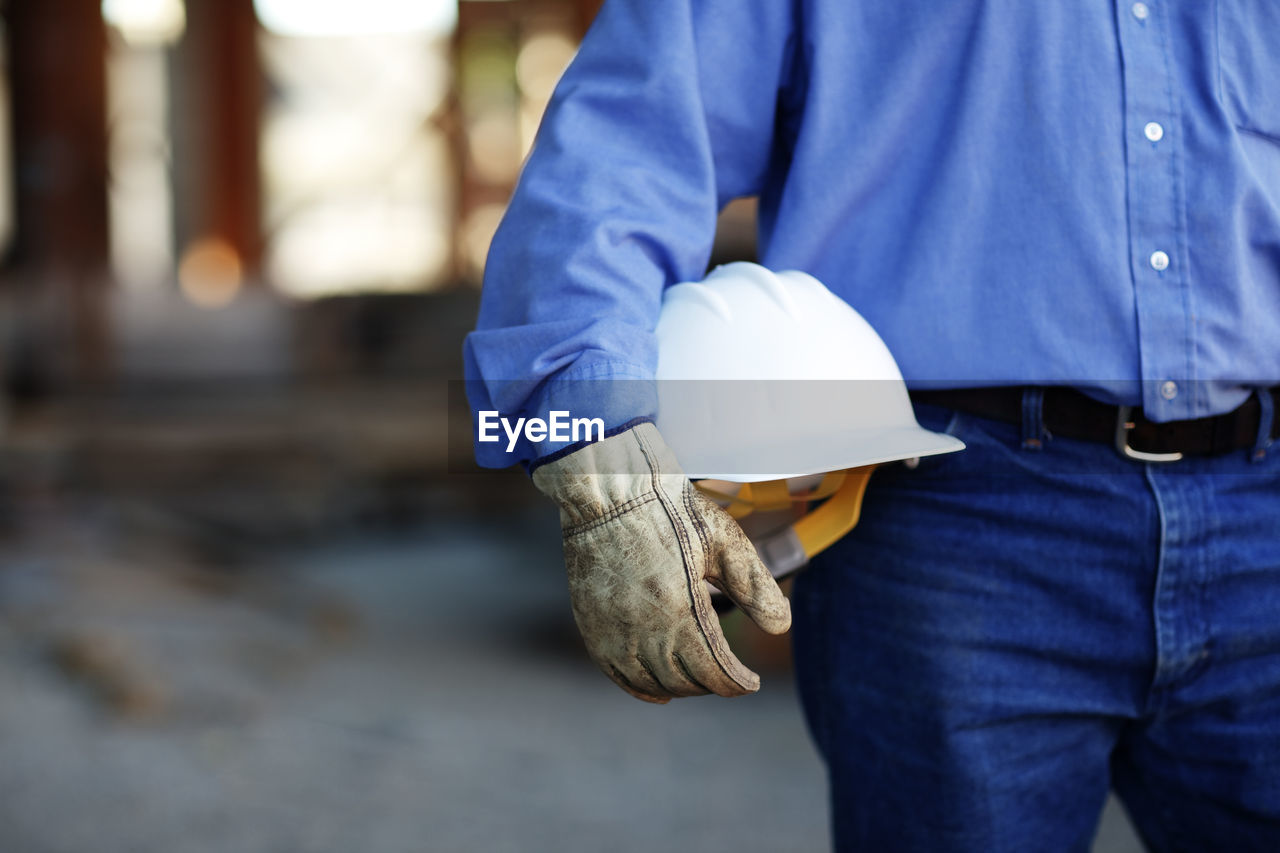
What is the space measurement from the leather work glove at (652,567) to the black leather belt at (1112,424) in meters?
0.34

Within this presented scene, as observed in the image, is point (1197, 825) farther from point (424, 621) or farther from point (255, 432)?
point (255, 432)

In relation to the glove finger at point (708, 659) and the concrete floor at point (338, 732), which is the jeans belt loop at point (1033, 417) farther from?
the concrete floor at point (338, 732)

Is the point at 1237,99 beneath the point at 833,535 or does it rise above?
above

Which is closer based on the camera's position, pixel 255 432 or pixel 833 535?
pixel 833 535

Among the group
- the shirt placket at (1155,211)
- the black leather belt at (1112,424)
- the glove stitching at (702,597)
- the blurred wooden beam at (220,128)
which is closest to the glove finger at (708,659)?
the glove stitching at (702,597)

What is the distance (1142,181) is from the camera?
3.60ft

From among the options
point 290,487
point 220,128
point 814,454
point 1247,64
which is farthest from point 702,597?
point 220,128

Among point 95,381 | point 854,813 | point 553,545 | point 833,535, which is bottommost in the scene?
point 553,545

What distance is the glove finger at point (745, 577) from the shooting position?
0.96 meters

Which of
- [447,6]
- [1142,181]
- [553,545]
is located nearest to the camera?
[1142,181]

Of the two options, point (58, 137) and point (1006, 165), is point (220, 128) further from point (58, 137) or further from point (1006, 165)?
point (1006, 165)

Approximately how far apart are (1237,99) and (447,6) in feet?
26.9

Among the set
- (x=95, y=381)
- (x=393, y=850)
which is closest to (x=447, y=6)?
(x=95, y=381)

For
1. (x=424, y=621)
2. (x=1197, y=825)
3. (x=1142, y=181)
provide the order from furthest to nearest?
(x=424, y=621) < (x=1197, y=825) < (x=1142, y=181)
